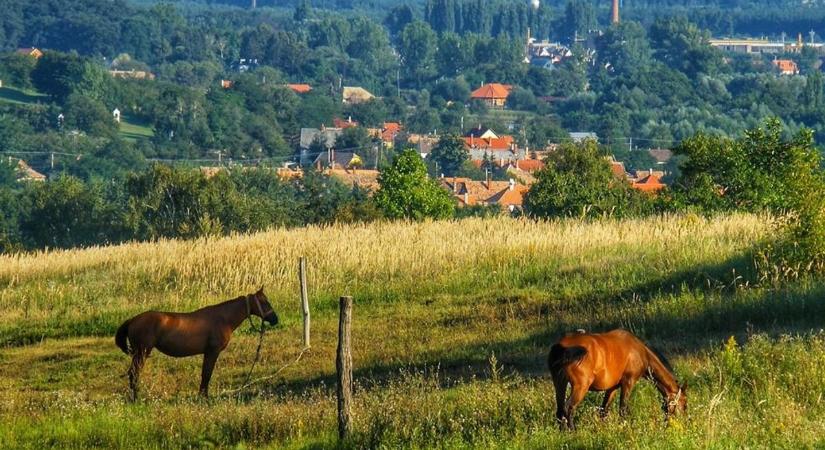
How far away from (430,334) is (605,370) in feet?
26.5

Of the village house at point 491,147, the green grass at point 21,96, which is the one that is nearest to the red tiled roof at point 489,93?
the village house at point 491,147

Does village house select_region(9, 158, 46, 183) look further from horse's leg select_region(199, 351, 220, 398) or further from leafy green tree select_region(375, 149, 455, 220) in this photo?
horse's leg select_region(199, 351, 220, 398)

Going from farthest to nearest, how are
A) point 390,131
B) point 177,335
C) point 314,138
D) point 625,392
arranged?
point 390,131
point 314,138
point 177,335
point 625,392

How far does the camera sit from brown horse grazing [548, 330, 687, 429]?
12758 mm

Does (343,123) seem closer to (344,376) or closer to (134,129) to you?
(134,129)

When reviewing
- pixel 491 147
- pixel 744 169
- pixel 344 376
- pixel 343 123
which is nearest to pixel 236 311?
pixel 344 376

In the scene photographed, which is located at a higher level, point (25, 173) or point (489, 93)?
point (25, 173)

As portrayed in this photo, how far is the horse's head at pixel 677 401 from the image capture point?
42.9 ft

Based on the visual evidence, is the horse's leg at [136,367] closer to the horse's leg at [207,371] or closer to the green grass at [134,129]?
the horse's leg at [207,371]

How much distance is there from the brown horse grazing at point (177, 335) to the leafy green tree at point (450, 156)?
110 m

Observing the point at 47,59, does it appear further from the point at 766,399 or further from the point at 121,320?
the point at 766,399

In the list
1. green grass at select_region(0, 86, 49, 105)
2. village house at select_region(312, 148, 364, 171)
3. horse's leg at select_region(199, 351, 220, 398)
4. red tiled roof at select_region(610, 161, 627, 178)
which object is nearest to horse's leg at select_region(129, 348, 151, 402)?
horse's leg at select_region(199, 351, 220, 398)

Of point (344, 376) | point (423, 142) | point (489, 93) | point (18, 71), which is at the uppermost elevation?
point (344, 376)

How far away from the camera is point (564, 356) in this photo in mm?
12719
